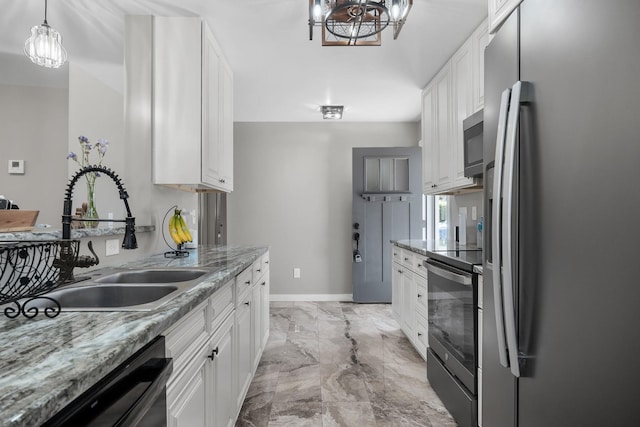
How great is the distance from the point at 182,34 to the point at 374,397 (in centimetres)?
271

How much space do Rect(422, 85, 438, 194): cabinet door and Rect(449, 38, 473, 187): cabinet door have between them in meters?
0.45

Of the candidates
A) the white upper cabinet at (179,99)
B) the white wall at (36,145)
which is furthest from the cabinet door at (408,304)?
the white wall at (36,145)

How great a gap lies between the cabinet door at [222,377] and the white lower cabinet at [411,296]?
1.52 m

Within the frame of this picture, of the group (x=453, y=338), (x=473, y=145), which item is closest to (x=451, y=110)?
(x=473, y=145)

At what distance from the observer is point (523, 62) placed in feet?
3.30

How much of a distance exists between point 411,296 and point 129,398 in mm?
2657

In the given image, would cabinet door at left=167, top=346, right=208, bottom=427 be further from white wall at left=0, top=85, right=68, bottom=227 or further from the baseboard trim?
the baseboard trim

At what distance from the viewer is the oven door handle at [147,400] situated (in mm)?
662

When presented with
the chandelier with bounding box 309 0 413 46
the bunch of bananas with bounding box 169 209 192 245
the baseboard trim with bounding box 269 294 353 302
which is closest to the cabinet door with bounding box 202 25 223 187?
the bunch of bananas with bounding box 169 209 192 245

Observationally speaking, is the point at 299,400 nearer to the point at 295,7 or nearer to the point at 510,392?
the point at 510,392

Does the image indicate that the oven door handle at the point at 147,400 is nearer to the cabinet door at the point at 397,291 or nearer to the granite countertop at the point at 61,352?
the granite countertop at the point at 61,352

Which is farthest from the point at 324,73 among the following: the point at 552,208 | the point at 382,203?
the point at 552,208

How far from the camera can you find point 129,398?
0.70m

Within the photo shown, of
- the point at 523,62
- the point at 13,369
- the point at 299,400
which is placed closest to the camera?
the point at 13,369
